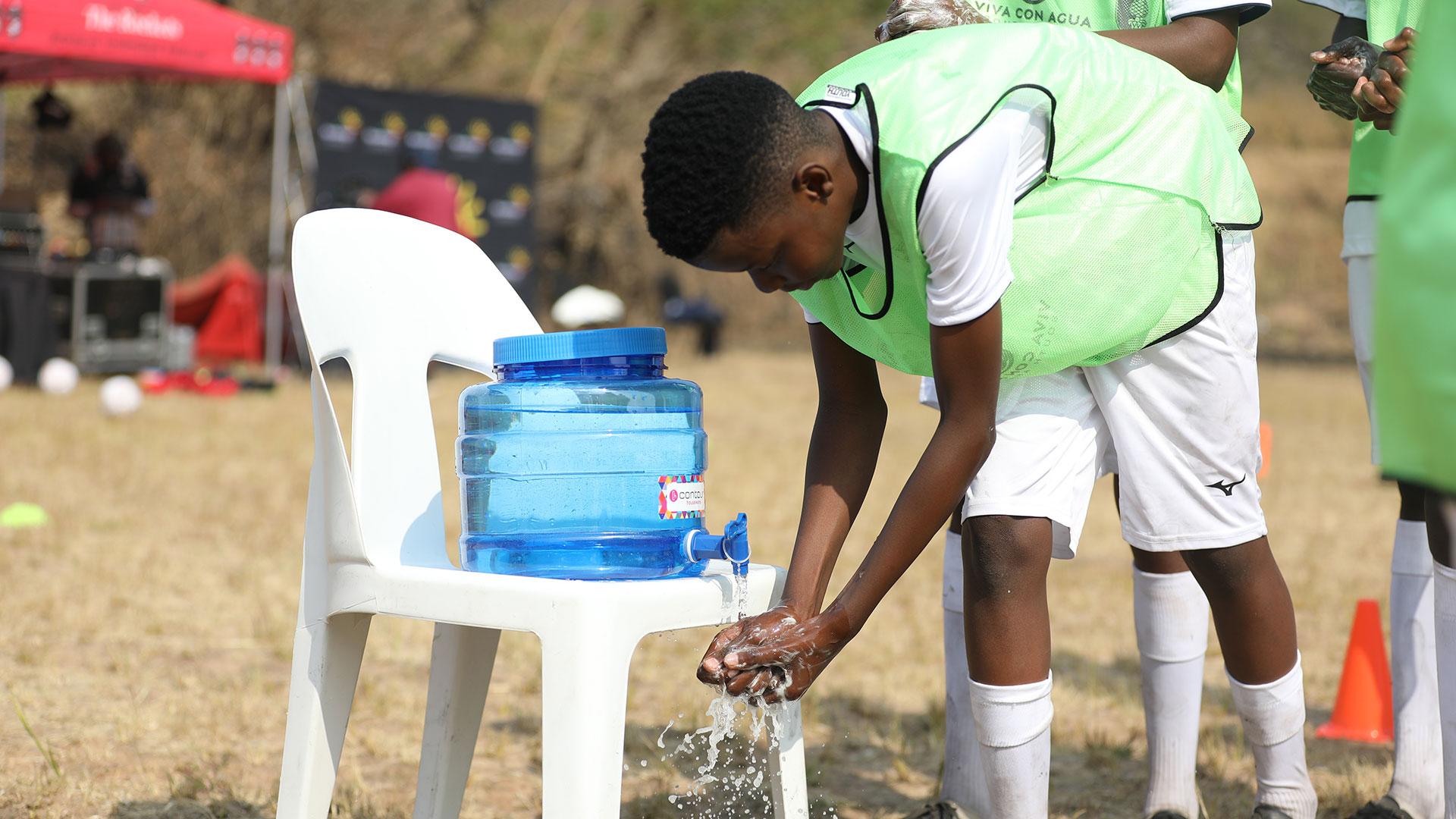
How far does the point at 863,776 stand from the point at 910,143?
1.91m

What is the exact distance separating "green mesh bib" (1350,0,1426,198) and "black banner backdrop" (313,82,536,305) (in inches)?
391

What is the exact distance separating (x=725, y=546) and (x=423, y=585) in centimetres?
49

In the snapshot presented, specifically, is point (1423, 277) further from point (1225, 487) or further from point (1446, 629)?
point (1446, 629)

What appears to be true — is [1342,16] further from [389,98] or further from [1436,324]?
[389,98]

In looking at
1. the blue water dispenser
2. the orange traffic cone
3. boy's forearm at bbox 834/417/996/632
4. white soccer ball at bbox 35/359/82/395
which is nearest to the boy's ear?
boy's forearm at bbox 834/417/996/632

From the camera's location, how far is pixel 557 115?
1942 centimetres

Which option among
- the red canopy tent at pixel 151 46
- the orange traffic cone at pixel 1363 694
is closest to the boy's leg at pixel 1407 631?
the orange traffic cone at pixel 1363 694

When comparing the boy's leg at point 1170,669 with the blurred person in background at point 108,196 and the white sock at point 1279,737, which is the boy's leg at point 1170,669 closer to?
the white sock at point 1279,737

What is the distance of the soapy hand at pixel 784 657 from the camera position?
187 centimetres

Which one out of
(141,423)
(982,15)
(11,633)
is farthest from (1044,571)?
(141,423)

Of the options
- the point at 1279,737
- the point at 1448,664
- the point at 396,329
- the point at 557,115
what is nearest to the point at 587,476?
the point at 396,329

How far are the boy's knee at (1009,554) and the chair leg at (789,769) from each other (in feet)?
1.34

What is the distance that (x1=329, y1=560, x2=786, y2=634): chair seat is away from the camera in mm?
1921

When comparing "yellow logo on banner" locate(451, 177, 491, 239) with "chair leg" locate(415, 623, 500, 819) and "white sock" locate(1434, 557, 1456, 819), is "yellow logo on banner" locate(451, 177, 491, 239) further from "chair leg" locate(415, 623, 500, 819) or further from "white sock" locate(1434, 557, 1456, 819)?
"white sock" locate(1434, 557, 1456, 819)
